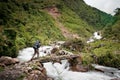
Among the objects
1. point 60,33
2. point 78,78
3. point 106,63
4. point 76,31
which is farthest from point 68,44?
point 76,31

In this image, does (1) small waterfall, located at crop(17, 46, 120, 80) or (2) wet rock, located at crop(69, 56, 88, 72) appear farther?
(2) wet rock, located at crop(69, 56, 88, 72)

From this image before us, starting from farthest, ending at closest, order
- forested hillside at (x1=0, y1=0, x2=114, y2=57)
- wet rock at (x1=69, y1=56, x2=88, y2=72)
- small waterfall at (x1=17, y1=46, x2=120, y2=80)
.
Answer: forested hillside at (x1=0, y1=0, x2=114, y2=57) → wet rock at (x1=69, y1=56, x2=88, y2=72) → small waterfall at (x1=17, y1=46, x2=120, y2=80)

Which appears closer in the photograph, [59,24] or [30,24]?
[30,24]

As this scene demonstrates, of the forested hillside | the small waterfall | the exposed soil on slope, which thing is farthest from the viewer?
the exposed soil on slope

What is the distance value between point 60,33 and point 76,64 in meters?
62.5

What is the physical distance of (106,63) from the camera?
4319 centimetres

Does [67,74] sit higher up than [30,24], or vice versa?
[30,24]

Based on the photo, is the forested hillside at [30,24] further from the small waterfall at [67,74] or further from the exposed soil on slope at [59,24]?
the small waterfall at [67,74]

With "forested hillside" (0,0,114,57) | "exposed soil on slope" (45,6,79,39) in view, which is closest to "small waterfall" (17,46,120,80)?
"forested hillside" (0,0,114,57)

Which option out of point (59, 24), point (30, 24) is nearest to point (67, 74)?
point (30, 24)

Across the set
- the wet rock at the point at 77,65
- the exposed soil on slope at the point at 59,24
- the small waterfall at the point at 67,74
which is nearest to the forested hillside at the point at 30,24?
the exposed soil on slope at the point at 59,24

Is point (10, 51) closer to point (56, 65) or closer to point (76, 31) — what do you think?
point (56, 65)

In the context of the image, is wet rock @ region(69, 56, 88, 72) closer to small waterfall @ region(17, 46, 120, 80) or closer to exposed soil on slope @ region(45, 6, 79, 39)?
small waterfall @ region(17, 46, 120, 80)

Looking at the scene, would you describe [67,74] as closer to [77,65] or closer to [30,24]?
[77,65]
